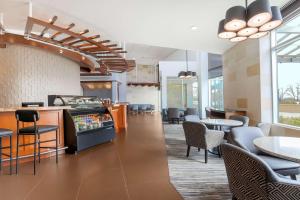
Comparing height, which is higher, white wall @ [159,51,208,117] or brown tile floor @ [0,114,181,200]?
white wall @ [159,51,208,117]

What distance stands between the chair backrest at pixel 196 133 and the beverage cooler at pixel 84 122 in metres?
2.45

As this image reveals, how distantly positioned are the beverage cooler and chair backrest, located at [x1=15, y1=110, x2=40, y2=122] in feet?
4.02

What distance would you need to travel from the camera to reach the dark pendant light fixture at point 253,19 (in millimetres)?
2827

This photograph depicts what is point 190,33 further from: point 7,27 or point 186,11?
point 7,27

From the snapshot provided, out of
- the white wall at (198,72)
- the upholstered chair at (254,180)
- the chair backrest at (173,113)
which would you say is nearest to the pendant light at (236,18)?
the upholstered chair at (254,180)

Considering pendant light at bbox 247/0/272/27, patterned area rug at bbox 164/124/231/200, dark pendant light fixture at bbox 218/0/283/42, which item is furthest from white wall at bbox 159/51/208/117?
pendant light at bbox 247/0/272/27

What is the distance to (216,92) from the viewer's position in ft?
36.5

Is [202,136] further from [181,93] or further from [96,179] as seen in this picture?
[181,93]

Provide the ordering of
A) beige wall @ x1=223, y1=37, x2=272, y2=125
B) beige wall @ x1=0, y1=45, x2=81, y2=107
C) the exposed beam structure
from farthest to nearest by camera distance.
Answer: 1. beige wall @ x1=0, y1=45, x2=81, y2=107
2. beige wall @ x1=223, y1=37, x2=272, y2=125
3. the exposed beam structure

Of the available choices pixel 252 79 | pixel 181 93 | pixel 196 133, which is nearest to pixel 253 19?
pixel 196 133

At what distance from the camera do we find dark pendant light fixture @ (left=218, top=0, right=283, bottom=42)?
2.83 metres

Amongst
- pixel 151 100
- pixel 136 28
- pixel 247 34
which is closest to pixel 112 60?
pixel 136 28

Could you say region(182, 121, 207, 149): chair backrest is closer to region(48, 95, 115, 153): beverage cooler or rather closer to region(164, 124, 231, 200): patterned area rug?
region(164, 124, 231, 200): patterned area rug

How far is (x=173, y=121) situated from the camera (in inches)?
434
